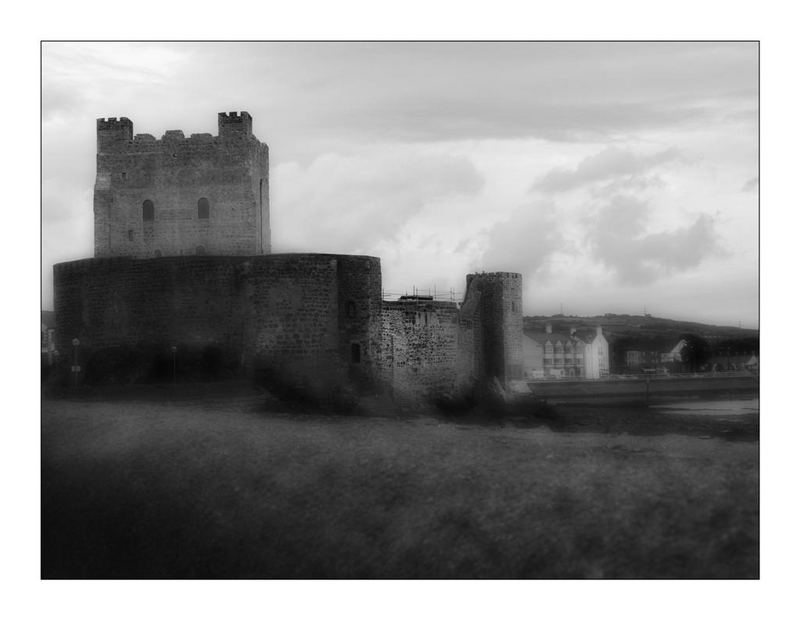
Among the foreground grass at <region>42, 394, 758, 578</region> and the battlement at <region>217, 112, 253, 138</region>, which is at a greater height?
the battlement at <region>217, 112, 253, 138</region>

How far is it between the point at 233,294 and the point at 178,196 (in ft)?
22.9

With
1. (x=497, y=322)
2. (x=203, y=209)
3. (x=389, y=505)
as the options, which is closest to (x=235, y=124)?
(x=203, y=209)

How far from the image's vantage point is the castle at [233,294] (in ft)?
79.8

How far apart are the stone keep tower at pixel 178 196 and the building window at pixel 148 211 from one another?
3cm

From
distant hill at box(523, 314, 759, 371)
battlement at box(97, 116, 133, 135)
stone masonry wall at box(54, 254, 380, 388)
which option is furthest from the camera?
battlement at box(97, 116, 133, 135)

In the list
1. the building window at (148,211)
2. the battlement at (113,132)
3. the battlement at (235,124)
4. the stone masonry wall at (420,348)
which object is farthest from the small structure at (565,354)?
the battlement at (113,132)

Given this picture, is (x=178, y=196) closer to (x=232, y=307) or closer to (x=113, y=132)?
(x=113, y=132)

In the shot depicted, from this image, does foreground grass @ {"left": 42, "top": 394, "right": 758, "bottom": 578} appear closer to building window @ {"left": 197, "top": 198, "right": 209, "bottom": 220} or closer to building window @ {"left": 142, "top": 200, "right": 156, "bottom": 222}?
building window @ {"left": 197, "top": 198, "right": 209, "bottom": 220}

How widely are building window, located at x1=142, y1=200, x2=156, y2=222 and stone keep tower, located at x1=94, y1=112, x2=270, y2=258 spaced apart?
31 millimetres

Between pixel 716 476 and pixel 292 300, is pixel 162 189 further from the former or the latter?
pixel 716 476

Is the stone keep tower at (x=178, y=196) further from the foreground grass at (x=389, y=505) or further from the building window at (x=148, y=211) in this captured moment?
the foreground grass at (x=389, y=505)

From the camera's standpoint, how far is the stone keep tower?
30.0 meters

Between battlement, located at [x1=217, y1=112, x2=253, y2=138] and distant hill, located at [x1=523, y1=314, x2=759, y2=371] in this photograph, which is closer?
distant hill, located at [x1=523, y1=314, x2=759, y2=371]

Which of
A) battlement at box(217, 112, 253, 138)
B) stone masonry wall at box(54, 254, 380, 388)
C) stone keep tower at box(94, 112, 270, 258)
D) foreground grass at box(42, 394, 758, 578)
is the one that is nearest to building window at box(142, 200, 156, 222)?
stone keep tower at box(94, 112, 270, 258)
